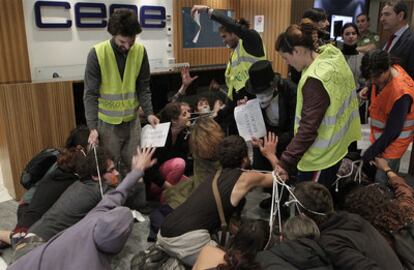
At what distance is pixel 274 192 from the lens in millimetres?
1845

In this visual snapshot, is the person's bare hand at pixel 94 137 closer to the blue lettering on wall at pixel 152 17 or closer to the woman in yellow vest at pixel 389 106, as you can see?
the woman in yellow vest at pixel 389 106

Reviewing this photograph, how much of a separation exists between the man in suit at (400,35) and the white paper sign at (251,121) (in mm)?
1364

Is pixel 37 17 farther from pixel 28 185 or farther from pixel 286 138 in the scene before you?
pixel 286 138

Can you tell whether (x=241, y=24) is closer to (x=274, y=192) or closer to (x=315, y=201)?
(x=274, y=192)

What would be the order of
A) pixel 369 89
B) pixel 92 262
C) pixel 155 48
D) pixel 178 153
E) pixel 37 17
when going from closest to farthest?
pixel 92 262, pixel 369 89, pixel 178 153, pixel 37 17, pixel 155 48

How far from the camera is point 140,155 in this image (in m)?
2.05

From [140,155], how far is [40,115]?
4.48 feet

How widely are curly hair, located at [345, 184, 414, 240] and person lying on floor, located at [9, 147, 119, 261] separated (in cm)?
141

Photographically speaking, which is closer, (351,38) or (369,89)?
(369,89)

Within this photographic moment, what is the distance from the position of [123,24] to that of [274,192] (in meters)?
1.36

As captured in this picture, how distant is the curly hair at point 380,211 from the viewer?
5.52 ft

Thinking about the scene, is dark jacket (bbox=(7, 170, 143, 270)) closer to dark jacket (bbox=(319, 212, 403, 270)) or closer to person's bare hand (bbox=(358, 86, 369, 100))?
dark jacket (bbox=(319, 212, 403, 270))

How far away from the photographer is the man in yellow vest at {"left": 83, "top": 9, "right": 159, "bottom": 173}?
2.33 m

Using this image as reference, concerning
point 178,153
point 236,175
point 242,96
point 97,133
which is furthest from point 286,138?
point 97,133
